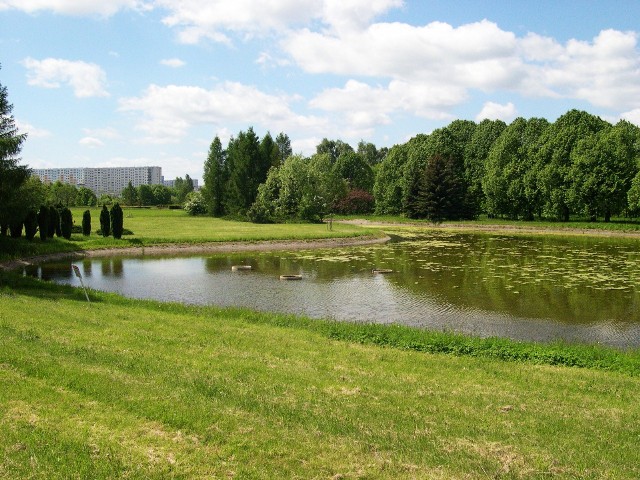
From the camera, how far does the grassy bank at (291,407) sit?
5.52 metres

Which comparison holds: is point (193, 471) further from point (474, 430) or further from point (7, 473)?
point (474, 430)

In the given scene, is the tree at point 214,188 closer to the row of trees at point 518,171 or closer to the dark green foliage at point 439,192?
the row of trees at point 518,171

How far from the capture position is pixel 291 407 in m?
7.41

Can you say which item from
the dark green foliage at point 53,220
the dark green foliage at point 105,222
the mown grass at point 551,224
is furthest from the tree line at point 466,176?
the dark green foliage at point 53,220

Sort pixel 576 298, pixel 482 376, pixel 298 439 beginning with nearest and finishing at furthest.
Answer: pixel 298 439
pixel 482 376
pixel 576 298

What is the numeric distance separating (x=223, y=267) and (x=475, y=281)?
14719mm

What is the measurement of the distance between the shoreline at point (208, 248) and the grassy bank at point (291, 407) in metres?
24.7

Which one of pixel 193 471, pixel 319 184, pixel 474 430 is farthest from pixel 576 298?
pixel 319 184

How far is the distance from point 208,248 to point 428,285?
71.1ft

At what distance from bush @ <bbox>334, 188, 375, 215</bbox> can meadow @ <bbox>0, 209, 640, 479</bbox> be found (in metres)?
82.3

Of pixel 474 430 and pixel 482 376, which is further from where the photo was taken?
pixel 482 376

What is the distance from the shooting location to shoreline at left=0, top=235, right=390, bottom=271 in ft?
117

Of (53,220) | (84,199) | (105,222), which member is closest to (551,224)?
(105,222)

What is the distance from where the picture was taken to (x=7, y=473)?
495cm
